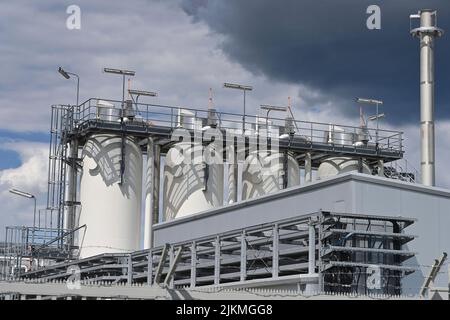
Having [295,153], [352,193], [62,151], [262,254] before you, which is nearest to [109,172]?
[62,151]

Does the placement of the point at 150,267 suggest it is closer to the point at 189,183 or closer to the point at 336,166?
the point at 189,183

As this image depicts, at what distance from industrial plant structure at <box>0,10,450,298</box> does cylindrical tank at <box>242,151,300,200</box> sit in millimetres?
64

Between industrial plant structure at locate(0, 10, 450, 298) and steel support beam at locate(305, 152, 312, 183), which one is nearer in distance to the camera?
industrial plant structure at locate(0, 10, 450, 298)

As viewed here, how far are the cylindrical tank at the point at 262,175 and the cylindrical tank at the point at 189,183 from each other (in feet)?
6.09

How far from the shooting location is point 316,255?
2658cm

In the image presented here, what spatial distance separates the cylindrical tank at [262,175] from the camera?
149 ft

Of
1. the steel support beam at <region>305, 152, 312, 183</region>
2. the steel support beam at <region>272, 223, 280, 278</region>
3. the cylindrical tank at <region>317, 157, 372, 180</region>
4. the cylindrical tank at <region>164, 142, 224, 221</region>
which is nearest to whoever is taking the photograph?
the steel support beam at <region>272, 223, 280, 278</region>

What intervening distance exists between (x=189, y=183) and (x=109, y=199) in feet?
13.9

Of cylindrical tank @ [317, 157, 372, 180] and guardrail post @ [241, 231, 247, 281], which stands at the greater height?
cylindrical tank @ [317, 157, 372, 180]

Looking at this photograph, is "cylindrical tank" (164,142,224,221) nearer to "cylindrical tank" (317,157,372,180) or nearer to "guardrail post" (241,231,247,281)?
"cylindrical tank" (317,157,372,180)

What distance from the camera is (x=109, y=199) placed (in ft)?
141

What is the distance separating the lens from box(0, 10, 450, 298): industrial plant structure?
27.9 meters

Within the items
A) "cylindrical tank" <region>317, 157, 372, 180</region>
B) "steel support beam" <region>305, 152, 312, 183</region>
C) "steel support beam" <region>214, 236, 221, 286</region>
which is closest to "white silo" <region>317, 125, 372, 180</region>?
"cylindrical tank" <region>317, 157, 372, 180</region>
